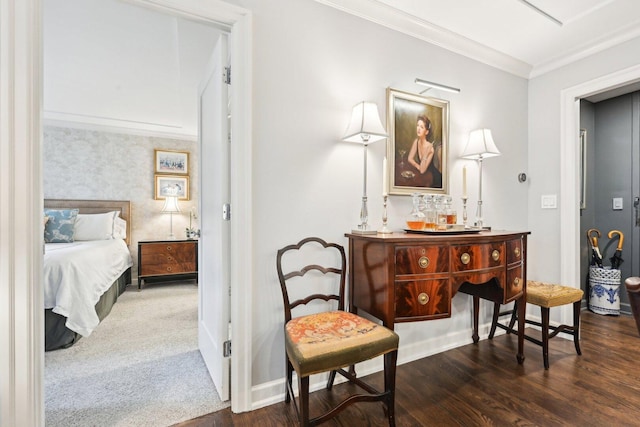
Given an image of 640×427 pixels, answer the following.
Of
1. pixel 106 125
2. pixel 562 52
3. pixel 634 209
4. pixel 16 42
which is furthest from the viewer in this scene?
pixel 106 125

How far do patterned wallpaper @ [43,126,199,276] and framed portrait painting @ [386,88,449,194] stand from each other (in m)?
3.97

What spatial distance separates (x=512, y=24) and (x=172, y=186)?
481 cm

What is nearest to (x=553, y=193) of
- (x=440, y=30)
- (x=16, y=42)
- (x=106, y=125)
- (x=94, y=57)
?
(x=440, y=30)

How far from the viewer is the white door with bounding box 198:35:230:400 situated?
175 cm

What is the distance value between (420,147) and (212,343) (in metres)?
2.04

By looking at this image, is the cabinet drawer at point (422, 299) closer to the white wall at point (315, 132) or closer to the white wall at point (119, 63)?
the white wall at point (315, 132)

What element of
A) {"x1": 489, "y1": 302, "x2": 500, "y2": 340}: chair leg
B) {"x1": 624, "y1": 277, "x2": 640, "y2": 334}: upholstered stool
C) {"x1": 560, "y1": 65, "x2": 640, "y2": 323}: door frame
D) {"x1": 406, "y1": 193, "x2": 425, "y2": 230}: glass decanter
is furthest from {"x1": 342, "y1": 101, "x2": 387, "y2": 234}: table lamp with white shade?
{"x1": 560, "y1": 65, "x2": 640, "y2": 323}: door frame

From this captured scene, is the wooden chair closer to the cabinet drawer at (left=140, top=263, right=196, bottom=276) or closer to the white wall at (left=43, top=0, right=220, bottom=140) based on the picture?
the white wall at (left=43, top=0, right=220, bottom=140)

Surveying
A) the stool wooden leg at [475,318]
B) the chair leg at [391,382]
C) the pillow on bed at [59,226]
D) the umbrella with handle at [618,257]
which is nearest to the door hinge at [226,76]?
the chair leg at [391,382]

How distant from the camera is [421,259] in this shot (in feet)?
5.42

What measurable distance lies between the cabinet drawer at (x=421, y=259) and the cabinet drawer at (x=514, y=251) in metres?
0.64

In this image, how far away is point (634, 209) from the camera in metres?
3.23

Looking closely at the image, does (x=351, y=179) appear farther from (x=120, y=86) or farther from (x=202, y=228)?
(x=120, y=86)

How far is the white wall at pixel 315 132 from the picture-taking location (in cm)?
172
